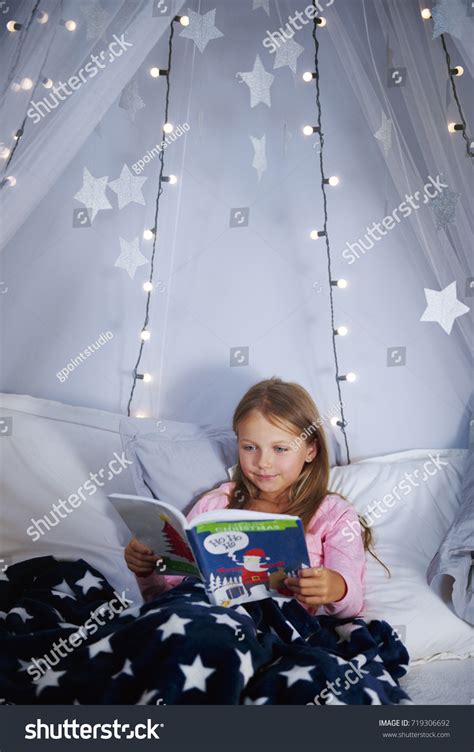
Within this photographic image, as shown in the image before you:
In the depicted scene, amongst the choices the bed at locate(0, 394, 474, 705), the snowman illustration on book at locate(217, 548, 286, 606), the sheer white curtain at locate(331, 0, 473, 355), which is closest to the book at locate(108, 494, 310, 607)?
the snowman illustration on book at locate(217, 548, 286, 606)

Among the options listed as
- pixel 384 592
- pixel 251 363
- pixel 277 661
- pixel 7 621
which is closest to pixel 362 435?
pixel 251 363

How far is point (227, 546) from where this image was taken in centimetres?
141

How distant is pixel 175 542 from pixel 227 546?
0.13 m

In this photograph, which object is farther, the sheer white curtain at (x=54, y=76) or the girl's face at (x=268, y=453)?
the girl's face at (x=268, y=453)

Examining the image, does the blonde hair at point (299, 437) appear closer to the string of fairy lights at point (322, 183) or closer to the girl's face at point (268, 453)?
the girl's face at point (268, 453)

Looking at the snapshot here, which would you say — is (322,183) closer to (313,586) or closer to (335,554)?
(335,554)

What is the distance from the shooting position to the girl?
1639mm

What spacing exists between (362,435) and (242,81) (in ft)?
3.32

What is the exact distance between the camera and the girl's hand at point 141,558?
1571 mm

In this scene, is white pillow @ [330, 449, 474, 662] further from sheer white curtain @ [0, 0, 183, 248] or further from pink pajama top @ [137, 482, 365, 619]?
sheer white curtain @ [0, 0, 183, 248]

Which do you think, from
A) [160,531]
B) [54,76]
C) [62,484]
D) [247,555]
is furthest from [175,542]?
[54,76]

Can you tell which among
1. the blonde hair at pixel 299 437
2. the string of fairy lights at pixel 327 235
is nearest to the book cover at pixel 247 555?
the blonde hair at pixel 299 437

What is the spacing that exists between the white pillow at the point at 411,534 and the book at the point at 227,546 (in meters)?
0.29

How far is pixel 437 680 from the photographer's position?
1.50m
